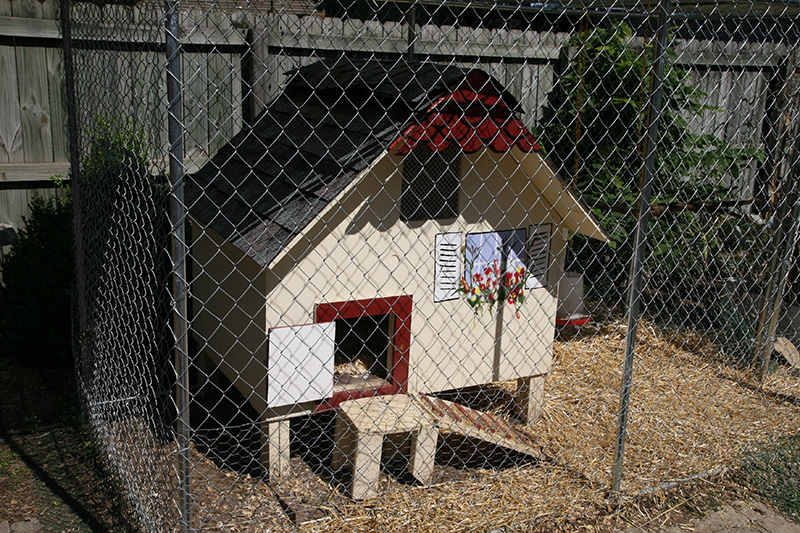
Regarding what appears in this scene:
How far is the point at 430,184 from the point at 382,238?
304 millimetres

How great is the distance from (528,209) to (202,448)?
1.87 meters

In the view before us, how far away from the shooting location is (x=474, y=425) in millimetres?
3125

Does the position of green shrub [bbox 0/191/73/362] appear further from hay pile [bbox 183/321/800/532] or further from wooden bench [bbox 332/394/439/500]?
wooden bench [bbox 332/394/439/500]

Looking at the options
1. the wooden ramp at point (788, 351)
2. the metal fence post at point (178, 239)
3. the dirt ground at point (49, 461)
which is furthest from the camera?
the wooden ramp at point (788, 351)

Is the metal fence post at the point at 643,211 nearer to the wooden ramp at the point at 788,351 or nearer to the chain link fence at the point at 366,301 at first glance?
the chain link fence at the point at 366,301

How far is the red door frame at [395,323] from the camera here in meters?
2.81

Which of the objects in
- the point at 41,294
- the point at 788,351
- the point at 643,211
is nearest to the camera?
the point at 643,211

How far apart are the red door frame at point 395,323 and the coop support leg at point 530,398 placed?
0.75 m

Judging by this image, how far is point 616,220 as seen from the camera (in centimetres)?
465

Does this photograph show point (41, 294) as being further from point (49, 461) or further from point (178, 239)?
point (178, 239)

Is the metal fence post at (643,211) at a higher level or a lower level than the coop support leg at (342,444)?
higher

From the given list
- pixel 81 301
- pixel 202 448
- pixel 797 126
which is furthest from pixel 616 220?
pixel 81 301

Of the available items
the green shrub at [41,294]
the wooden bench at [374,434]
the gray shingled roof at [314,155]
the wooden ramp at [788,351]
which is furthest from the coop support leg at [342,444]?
the wooden ramp at [788,351]

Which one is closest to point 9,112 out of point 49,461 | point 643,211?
point 49,461
